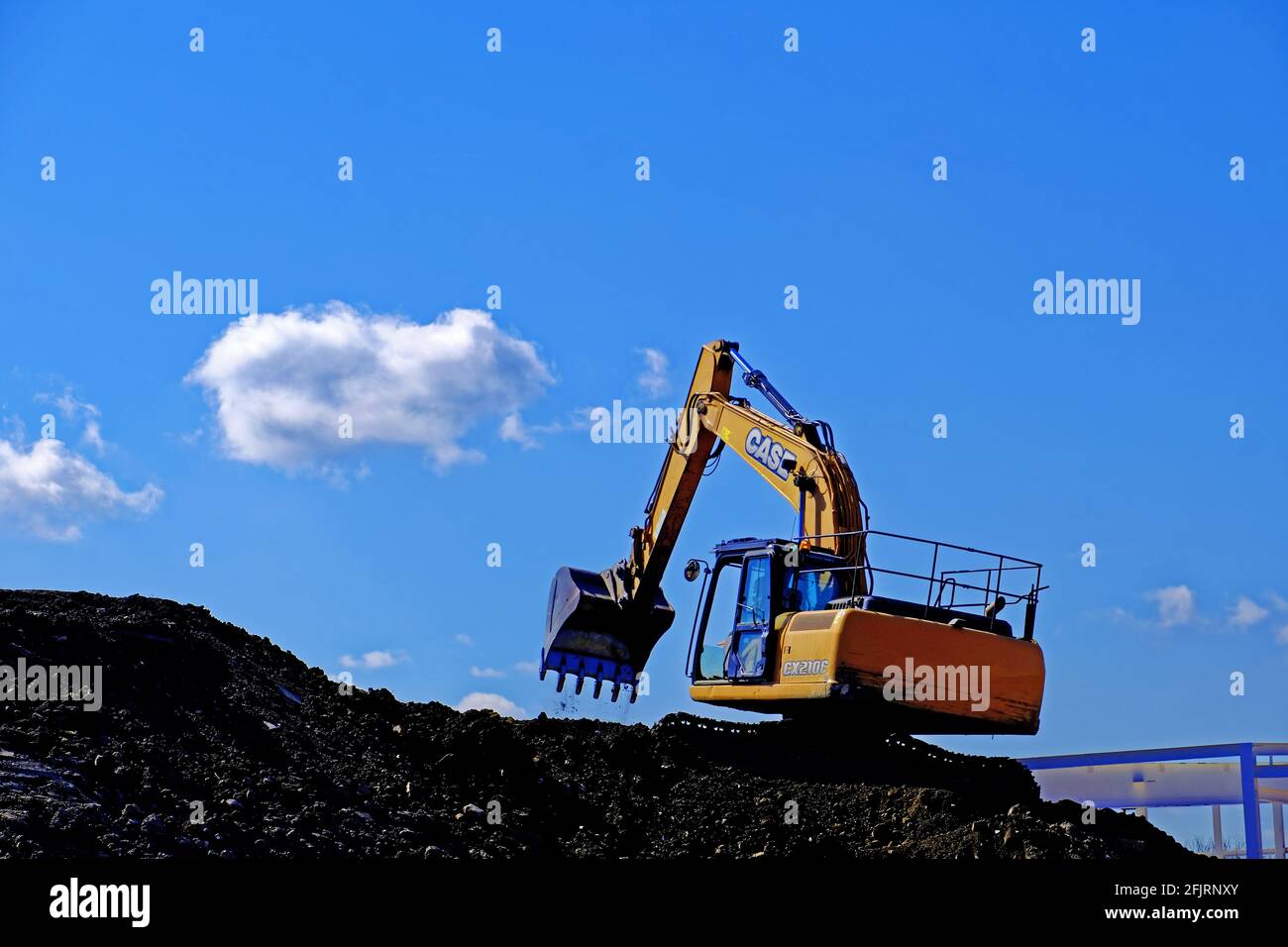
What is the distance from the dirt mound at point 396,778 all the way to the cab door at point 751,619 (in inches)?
52.8

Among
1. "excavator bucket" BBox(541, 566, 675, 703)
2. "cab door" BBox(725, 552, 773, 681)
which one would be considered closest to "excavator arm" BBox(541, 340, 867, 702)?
"excavator bucket" BBox(541, 566, 675, 703)

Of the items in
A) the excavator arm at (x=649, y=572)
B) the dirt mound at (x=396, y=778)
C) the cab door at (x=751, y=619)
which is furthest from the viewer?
the excavator arm at (x=649, y=572)

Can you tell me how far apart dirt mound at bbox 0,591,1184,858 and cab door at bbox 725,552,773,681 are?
134 centimetres

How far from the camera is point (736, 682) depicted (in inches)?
679

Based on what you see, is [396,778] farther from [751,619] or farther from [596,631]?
[596,631]

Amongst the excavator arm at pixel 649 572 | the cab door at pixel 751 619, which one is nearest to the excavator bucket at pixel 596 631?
the excavator arm at pixel 649 572

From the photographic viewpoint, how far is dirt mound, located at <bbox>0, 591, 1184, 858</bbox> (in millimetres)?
→ 12719

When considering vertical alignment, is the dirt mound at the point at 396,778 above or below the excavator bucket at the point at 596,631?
below

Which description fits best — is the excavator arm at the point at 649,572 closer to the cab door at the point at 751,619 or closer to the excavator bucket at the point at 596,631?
the excavator bucket at the point at 596,631

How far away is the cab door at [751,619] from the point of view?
55.8ft
